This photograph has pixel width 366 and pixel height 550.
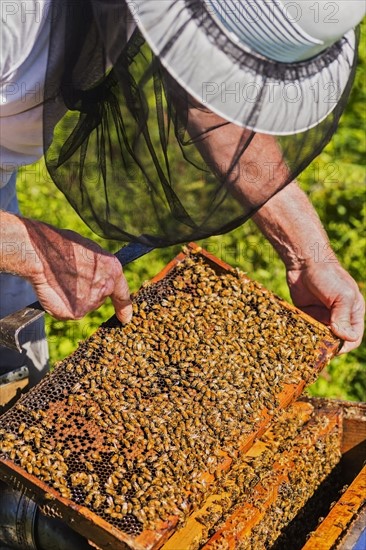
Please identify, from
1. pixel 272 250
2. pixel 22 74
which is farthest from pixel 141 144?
pixel 272 250

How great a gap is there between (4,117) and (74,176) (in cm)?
50

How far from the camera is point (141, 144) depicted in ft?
8.25

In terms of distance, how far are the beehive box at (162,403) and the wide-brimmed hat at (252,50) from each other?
1.25 m

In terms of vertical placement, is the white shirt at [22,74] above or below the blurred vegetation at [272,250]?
above

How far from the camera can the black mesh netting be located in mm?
2305

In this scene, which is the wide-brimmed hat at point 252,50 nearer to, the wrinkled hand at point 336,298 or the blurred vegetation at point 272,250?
the wrinkled hand at point 336,298

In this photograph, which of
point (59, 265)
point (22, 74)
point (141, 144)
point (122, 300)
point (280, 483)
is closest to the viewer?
point (141, 144)

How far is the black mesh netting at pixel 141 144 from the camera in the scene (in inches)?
90.7

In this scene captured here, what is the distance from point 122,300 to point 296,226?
1001 millimetres

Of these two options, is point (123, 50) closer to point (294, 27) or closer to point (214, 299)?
point (294, 27)

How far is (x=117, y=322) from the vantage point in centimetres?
329

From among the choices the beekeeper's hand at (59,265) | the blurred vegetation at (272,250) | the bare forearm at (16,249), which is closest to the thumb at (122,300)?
the beekeeper's hand at (59,265)

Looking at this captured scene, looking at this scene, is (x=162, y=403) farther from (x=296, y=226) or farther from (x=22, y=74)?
(x=22, y=74)

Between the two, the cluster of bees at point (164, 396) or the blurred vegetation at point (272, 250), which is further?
the blurred vegetation at point (272, 250)
